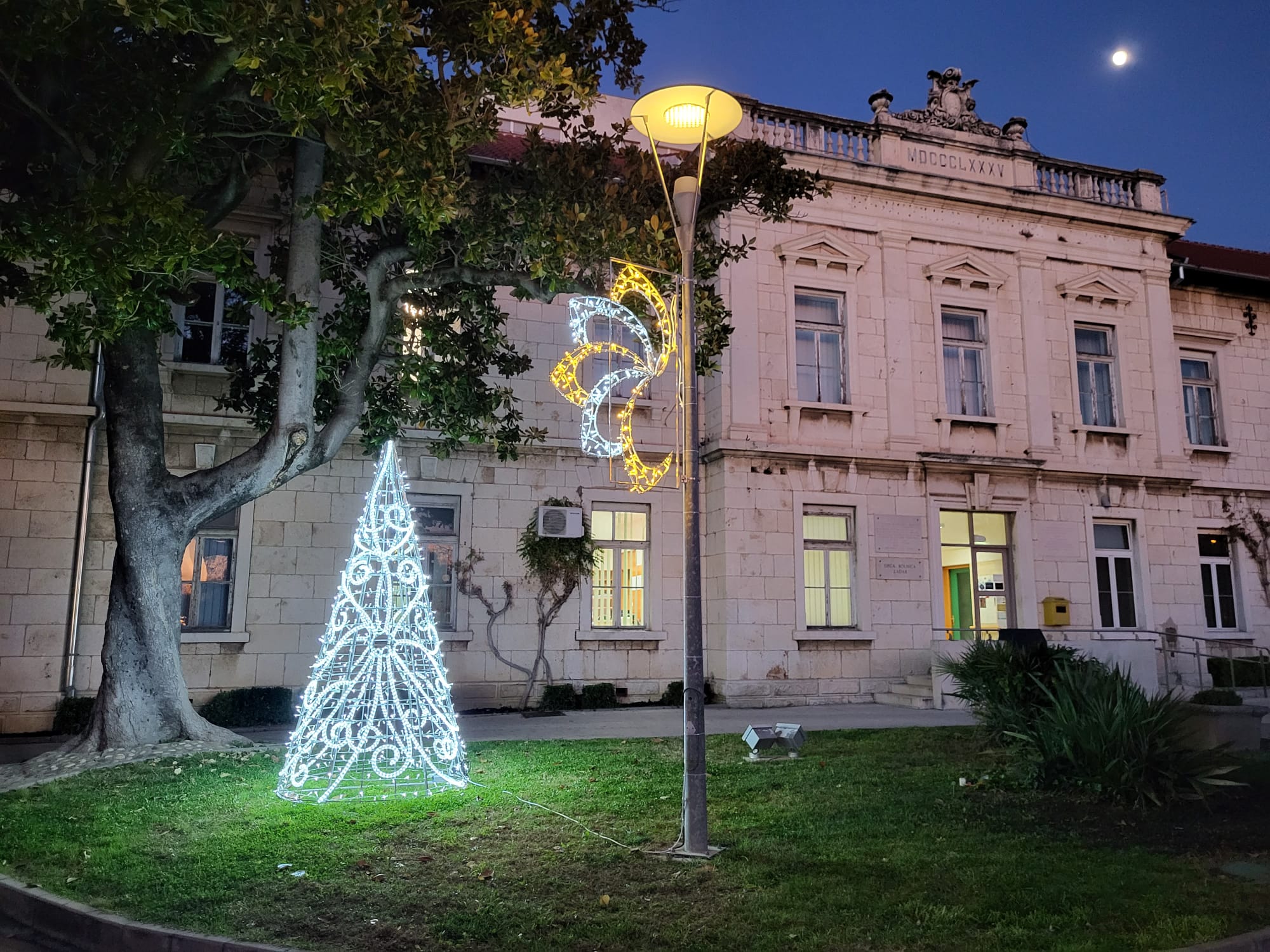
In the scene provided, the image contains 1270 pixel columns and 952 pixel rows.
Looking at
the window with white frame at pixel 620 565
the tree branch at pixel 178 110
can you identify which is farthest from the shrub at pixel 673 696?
the tree branch at pixel 178 110

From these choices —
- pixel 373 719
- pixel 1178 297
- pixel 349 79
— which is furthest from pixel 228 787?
pixel 1178 297

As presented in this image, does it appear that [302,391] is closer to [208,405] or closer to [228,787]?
[228,787]

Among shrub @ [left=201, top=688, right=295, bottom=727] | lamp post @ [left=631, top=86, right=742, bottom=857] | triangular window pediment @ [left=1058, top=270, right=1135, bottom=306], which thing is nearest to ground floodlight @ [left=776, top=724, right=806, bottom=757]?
lamp post @ [left=631, top=86, right=742, bottom=857]

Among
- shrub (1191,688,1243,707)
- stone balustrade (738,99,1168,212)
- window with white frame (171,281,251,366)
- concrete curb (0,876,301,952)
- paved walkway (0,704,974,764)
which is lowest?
concrete curb (0,876,301,952)

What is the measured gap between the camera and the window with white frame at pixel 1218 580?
61.5ft

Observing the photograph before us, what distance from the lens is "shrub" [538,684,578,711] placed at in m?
14.6

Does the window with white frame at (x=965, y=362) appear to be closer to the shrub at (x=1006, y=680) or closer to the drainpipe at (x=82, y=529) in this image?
the shrub at (x=1006, y=680)

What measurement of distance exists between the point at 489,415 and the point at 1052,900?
8672 mm

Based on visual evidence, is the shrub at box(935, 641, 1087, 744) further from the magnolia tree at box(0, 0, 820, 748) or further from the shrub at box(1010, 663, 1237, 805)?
the magnolia tree at box(0, 0, 820, 748)

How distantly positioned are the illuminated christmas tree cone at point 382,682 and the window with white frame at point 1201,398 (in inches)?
718

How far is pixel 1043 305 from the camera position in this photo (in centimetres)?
1797

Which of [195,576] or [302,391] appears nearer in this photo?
[302,391]

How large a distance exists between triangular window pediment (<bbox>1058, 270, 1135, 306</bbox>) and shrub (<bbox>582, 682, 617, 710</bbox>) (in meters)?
12.0

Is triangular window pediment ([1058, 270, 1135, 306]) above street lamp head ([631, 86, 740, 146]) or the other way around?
above
